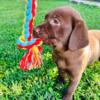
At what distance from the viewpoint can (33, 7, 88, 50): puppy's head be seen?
3609mm

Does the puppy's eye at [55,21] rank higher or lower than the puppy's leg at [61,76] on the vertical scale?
higher

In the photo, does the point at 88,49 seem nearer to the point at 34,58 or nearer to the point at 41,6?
the point at 34,58

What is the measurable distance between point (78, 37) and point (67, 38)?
0.36ft

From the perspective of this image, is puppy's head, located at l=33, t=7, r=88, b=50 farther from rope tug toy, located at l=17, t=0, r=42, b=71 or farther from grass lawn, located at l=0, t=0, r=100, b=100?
grass lawn, located at l=0, t=0, r=100, b=100

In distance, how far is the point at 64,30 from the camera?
3664 millimetres

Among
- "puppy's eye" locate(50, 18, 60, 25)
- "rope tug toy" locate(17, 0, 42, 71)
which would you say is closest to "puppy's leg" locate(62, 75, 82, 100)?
"rope tug toy" locate(17, 0, 42, 71)

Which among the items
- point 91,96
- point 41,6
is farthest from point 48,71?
point 41,6

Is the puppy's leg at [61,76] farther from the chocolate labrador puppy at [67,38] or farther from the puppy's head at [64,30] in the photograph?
the puppy's head at [64,30]

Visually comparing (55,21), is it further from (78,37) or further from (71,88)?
(71,88)

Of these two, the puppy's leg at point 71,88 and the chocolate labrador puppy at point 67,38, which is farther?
the puppy's leg at point 71,88

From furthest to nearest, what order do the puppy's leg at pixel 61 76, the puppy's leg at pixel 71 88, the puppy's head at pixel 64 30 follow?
the puppy's leg at pixel 61 76
the puppy's leg at pixel 71 88
the puppy's head at pixel 64 30

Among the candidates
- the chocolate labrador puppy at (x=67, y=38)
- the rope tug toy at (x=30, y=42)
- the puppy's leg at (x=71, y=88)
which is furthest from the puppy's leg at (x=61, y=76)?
the rope tug toy at (x=30, y=42)

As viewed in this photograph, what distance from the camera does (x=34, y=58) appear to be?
→ 405cm

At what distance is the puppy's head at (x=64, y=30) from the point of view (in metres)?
3.61
